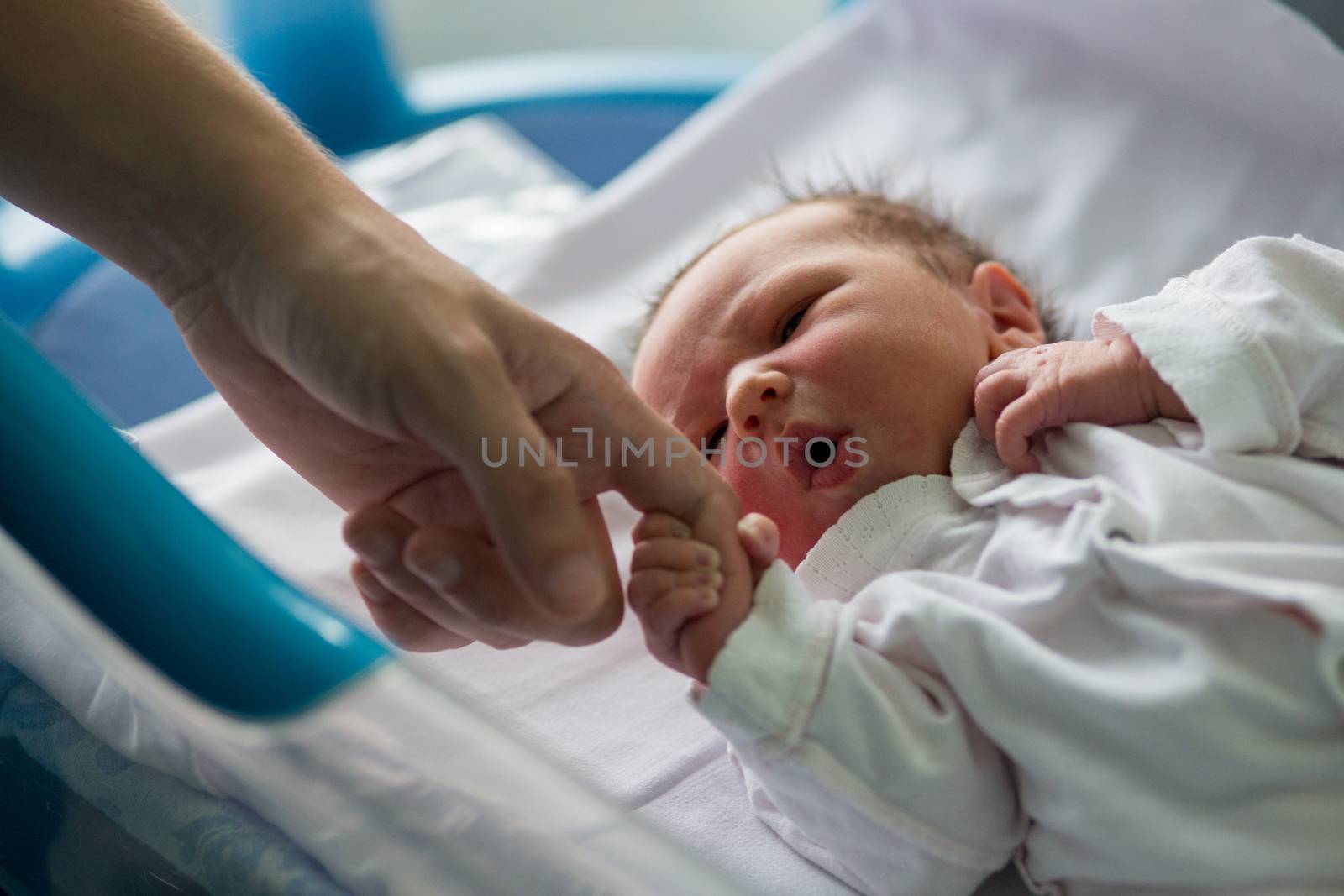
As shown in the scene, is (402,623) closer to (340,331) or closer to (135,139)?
(340,331)

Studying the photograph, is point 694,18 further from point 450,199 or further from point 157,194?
point 157,194

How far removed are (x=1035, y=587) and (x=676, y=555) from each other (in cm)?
23

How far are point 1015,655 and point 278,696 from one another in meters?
0.41

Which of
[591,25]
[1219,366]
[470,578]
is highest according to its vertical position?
[1219,366]

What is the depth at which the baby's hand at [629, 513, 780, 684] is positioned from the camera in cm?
75

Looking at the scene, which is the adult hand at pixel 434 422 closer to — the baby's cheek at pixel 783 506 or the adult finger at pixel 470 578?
the adult finger at pixel 470 578

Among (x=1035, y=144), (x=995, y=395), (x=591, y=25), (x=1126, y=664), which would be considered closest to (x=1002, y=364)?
(x=995, y=395)

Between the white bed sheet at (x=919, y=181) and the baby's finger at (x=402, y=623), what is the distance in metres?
0.19

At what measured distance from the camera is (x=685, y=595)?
2.45ft

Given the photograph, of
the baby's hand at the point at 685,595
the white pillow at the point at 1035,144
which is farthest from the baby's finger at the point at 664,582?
the white pillow at the point at 1035,144

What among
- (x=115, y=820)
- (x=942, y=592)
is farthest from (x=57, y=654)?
(x=942, y=592)

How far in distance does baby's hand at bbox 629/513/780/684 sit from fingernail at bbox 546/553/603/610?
97 mm

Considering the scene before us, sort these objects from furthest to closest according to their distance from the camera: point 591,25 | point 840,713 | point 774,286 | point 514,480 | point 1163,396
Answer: point 591,25 → point 774,286 → point 1163,396 → point 840,713 → point 514,480

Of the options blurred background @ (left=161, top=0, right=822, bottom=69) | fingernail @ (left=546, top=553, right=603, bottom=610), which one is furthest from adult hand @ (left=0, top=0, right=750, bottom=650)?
blurred background @ (left=161, top=0, right=822, bottom=69)
